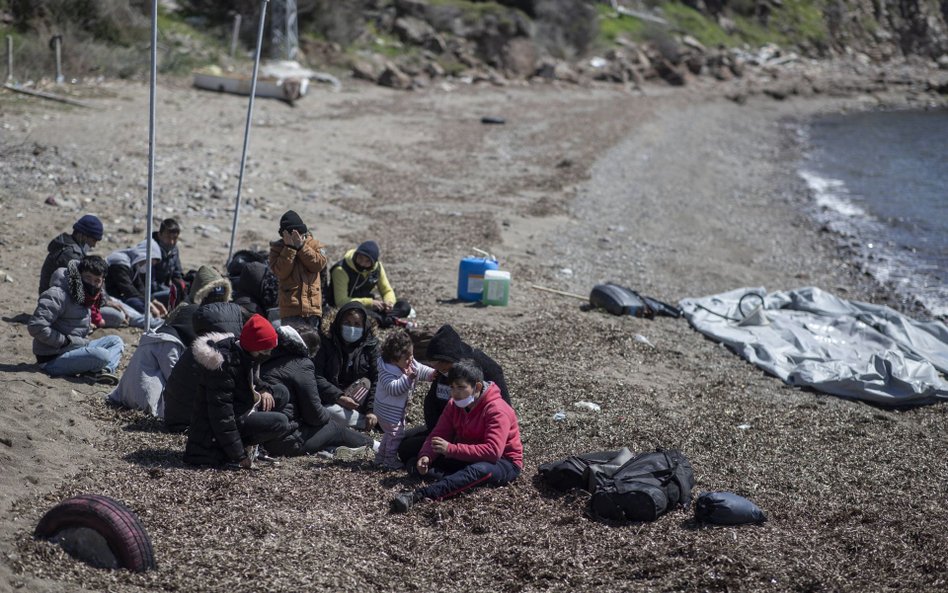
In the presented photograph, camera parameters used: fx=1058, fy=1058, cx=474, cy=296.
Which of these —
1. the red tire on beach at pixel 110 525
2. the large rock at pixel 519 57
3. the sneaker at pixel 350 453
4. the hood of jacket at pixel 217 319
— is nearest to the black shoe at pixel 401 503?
the sneaker at pixel 350 453

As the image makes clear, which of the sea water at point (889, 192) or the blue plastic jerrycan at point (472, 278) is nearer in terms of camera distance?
the blue plastic jerrycan at point (472, 278)

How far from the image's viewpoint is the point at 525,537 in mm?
6699

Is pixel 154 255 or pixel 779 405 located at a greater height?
pixel 154 255

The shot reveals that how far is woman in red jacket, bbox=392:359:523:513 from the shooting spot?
7191 millimetres

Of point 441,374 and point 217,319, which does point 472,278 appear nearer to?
point 441,374

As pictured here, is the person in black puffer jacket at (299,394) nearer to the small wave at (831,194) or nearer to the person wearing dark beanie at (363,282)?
the person wearing dark beanie at (363,282)

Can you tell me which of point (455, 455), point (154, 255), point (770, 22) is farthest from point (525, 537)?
point (770, 22)

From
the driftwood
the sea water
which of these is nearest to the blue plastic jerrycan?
the sea water

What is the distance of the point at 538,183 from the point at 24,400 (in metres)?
14.6

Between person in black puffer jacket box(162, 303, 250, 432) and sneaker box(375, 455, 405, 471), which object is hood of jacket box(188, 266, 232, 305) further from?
sneaker box(375, 455, 405, 471)

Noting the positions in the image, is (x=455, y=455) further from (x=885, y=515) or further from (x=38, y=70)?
(x=38, y=70)

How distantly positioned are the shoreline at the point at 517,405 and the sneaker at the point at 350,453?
0.21 metres

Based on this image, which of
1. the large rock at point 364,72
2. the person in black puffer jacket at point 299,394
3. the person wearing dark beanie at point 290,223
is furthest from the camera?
the large rock at point 364,72

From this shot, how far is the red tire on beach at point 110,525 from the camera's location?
5.63m
